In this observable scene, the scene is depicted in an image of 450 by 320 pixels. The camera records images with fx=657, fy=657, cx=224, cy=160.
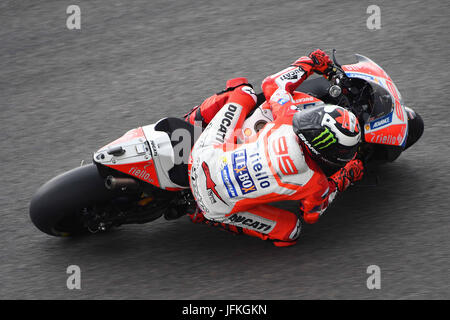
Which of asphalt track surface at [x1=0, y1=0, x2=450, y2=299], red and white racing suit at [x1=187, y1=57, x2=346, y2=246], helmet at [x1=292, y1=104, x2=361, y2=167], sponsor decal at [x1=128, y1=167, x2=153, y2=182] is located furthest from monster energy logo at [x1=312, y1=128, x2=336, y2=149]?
sponsor decal at [x1=128, y1=167, x2=153, y2=182]

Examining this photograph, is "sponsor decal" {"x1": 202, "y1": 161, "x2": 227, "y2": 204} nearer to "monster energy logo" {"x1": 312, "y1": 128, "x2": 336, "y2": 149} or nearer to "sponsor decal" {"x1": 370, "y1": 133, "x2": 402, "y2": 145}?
"monster energy logo" {"x1": 312, "y1": 128, "x2": 336, "y2": 149}

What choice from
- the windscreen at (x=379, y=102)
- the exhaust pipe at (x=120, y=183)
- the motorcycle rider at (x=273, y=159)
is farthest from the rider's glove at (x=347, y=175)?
the exhaust pipe at (x=120, y=183)

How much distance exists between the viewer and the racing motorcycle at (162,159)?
188 inches

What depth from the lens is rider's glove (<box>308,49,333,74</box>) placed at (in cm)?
488

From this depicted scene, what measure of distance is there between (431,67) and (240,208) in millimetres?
3283

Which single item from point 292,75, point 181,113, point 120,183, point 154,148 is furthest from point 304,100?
point 181,113

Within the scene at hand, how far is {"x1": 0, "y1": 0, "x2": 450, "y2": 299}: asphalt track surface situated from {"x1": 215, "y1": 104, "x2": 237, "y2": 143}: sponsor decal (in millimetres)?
977

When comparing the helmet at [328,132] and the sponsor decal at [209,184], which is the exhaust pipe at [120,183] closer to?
the sponsor decal at [209,184]

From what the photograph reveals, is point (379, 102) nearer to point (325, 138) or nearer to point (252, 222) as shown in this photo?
point (325, 138)

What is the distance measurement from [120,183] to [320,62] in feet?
5.64

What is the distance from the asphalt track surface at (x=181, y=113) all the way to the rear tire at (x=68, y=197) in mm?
360

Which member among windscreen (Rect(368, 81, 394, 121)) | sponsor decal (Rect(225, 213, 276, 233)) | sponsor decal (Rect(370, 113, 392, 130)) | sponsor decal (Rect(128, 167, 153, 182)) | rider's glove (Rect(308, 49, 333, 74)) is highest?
rider's glove (Rect(308, 49, 333, 74))

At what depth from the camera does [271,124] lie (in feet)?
14.7

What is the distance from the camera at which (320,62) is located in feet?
16.0
